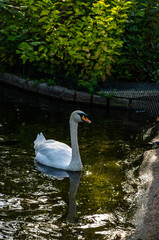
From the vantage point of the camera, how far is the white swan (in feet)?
26.7

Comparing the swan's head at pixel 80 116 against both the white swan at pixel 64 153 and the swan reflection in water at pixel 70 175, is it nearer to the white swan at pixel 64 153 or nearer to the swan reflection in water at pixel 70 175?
the white swan at pixel 64 153

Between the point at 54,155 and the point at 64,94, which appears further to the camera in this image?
the point at 64,94

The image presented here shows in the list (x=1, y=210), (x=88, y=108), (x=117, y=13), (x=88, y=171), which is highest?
(x=117, y=13)

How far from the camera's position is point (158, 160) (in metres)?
8.22

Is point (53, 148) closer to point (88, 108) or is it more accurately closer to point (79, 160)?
point (79, 160)

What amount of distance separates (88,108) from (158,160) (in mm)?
5193

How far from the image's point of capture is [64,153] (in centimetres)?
857

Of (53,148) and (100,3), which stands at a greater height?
(100,3)

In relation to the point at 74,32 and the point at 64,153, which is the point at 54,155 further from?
the point at 74,32

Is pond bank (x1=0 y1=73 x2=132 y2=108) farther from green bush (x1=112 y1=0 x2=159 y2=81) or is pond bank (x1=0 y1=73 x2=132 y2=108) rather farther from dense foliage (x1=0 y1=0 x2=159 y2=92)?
green bush (x1=112 y1=0 x2=159 y2=81)

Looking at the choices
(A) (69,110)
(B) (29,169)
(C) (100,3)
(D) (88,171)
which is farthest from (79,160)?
(C) (100,3)

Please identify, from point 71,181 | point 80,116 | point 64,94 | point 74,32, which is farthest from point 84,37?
point 71,181

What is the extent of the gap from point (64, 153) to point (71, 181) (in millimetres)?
955

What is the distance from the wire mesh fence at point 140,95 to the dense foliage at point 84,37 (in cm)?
50
